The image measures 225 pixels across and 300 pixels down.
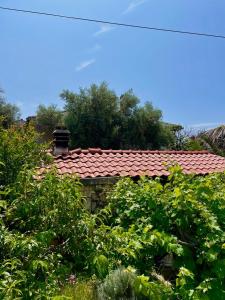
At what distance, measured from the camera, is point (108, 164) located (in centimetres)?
1172

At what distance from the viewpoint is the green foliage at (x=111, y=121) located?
24594mm

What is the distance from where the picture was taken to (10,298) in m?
2.90

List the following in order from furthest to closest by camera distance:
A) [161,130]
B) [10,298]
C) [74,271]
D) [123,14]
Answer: [161,130], [123,14], [74,271], [10,298]

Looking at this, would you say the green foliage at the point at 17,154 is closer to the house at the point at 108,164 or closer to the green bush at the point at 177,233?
the green bush at the point at 177,233

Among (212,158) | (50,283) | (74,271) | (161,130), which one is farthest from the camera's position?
(161,130)

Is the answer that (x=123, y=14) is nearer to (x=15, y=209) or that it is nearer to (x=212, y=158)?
(x=212, y=158)

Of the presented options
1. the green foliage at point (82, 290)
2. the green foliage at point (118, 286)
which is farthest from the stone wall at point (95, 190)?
the green foliage at point (118, 286)

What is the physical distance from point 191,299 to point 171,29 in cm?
922

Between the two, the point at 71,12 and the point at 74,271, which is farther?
the point at 71,12

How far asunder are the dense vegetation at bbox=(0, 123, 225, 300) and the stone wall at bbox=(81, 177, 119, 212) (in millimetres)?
→ 4010

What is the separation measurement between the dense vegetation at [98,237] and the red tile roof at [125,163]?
4.49 meters

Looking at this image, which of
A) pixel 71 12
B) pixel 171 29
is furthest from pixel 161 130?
pixel 71 12

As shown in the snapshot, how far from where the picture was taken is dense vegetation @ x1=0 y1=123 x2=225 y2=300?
355 cm

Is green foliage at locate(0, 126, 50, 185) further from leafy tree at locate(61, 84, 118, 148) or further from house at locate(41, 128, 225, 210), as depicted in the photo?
leafy tree at locate(61, 84, 118, 148)
